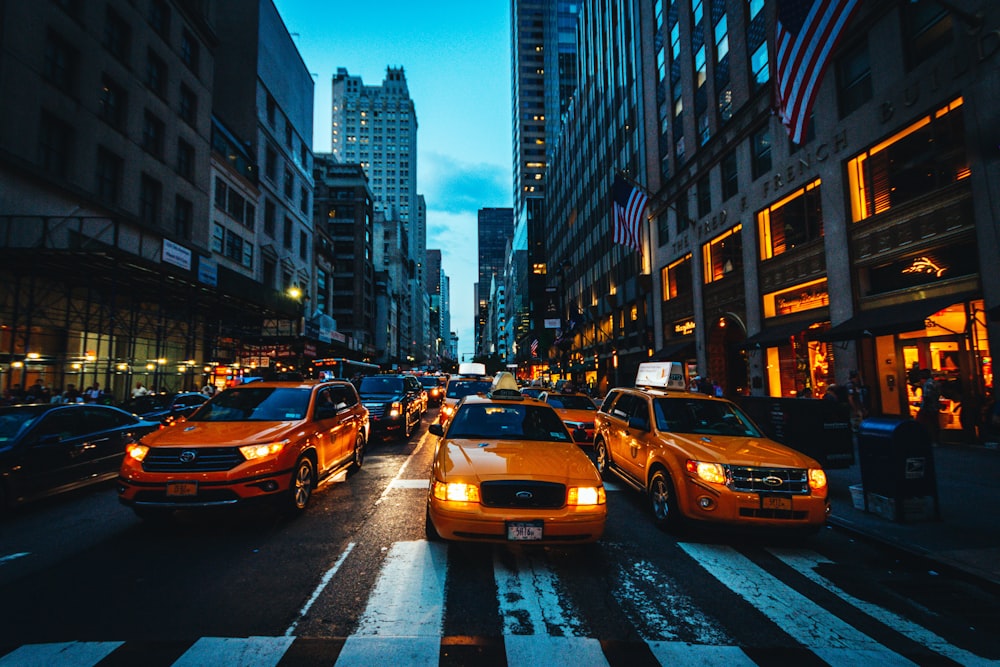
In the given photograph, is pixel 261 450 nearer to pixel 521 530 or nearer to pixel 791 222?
pixel 521 530

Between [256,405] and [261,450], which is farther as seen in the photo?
[256,405]

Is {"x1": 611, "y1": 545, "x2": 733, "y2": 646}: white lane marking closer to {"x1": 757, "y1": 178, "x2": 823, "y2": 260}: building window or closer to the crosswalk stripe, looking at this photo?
the crosswalk stripe

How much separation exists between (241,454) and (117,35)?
1109 inches

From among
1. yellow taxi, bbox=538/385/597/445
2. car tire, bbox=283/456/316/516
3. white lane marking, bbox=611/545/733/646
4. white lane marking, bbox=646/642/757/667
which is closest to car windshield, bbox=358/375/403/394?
yellow taxi, bbox=538/385/597/445

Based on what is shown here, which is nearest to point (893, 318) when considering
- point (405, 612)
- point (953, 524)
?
point (953, 524)

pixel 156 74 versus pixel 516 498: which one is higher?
pixel 156 74

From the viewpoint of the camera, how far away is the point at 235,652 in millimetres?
3215

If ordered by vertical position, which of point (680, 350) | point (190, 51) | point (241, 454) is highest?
point (190, 51)

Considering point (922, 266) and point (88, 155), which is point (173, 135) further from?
point (922, 266)

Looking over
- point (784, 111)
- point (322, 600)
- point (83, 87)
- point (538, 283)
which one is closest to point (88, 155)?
point (83, 87)

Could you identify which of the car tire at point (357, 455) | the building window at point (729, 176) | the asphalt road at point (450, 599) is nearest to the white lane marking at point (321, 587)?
the asphalt road at point (450, 599)

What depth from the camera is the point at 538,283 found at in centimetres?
8731

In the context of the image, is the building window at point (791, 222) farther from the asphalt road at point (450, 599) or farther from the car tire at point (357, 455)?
the car tire at point (357, 455)

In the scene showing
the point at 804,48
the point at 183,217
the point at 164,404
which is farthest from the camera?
the point at 183,217
